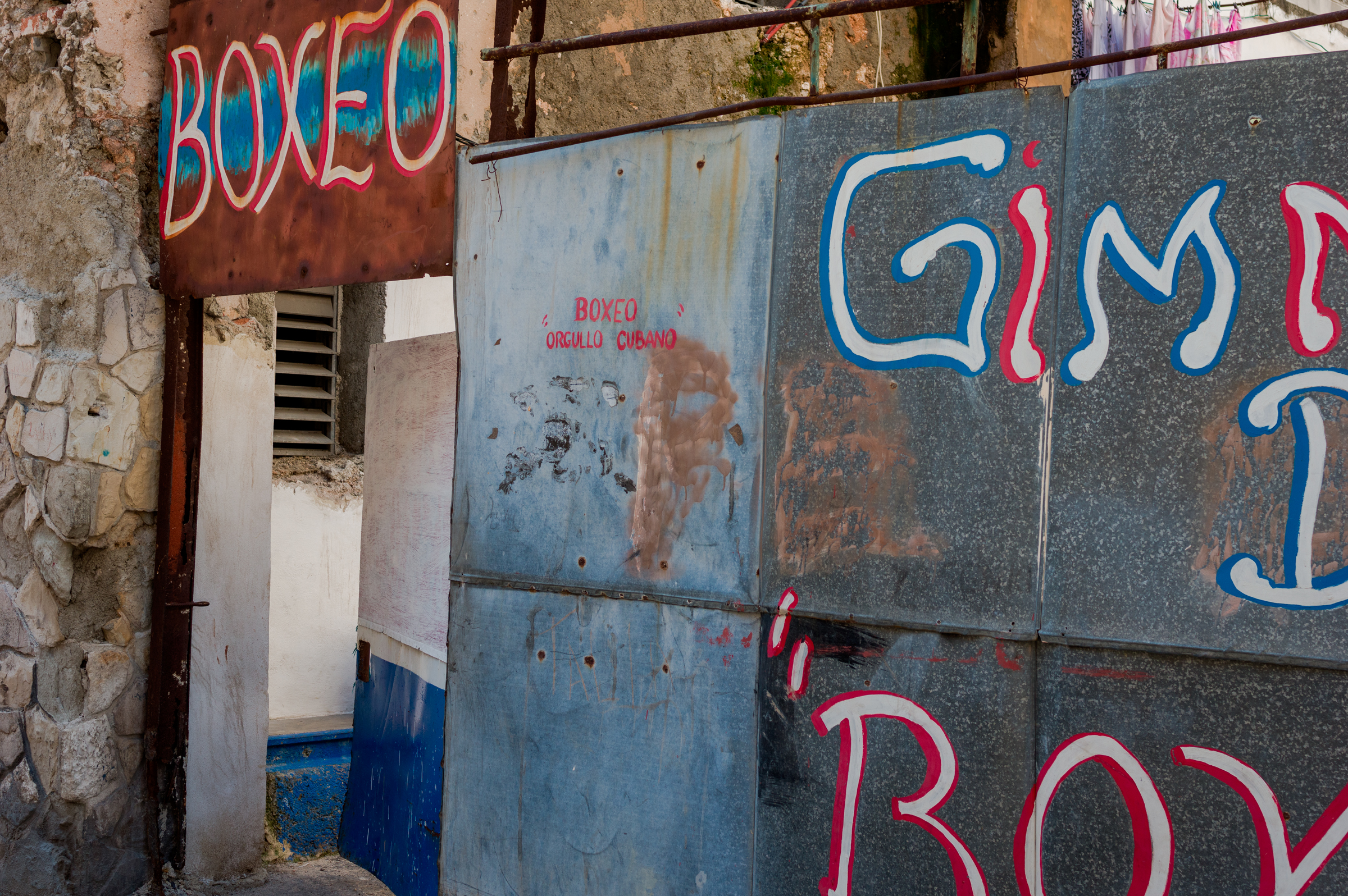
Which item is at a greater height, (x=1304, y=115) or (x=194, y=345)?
(x=1304, y=115)

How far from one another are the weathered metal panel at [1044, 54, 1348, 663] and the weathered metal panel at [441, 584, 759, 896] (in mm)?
699

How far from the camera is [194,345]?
3.69 m

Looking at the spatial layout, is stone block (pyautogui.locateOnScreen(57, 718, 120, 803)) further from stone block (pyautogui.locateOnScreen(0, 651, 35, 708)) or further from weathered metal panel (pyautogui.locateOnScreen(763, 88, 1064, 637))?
weathered metal panel (pyautogui.locateOnScreen(763, 88, 1064, 637))

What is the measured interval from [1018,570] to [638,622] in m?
0.80

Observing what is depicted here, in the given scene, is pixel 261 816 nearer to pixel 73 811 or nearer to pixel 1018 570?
pixel 73 811

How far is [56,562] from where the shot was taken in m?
3.50

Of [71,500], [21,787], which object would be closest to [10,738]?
[21,787]

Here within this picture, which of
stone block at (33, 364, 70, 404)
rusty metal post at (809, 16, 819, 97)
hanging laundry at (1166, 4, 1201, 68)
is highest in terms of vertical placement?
hanging laundry at (1166, 4, 1201, 68)

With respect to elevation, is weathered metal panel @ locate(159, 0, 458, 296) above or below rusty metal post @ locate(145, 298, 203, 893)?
above

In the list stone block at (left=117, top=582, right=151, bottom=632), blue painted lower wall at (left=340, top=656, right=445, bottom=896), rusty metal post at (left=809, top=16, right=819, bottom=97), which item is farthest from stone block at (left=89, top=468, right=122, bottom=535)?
rusty metal post at (left=809, top=16, right=819, bottom=97)

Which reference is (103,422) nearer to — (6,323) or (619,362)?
(6,323)

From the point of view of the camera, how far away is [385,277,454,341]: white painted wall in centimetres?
523

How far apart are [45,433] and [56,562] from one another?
0.41 m

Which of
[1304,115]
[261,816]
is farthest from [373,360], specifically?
[1304,115]
